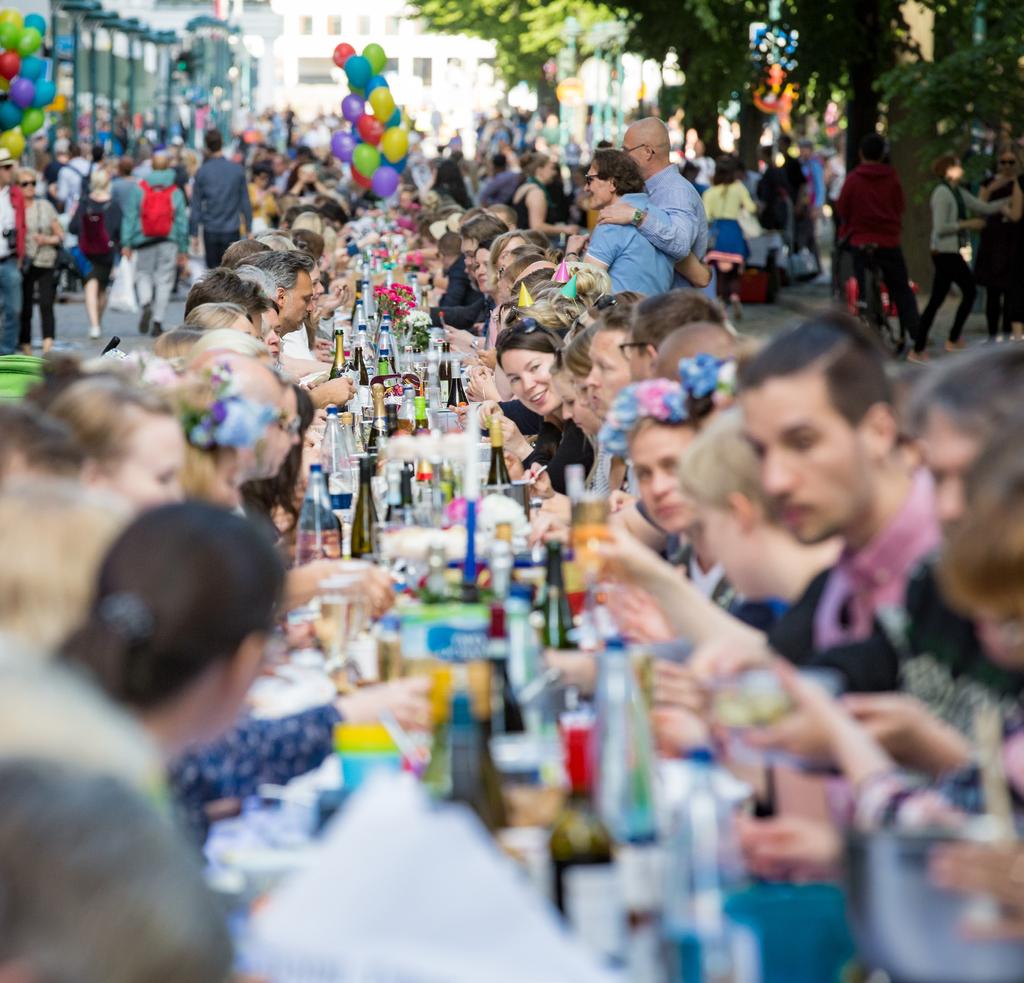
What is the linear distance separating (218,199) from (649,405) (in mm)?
15149

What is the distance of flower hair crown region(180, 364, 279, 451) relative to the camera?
4.36 metres

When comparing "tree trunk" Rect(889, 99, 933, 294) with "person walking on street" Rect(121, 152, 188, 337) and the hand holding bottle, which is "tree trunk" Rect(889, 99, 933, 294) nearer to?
"person walking on street" Rect(121, 152, 188, 337)

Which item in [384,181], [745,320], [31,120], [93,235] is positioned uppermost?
[31,120]

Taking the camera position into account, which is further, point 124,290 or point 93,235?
point 124,290

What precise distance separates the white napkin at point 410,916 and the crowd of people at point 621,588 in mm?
145

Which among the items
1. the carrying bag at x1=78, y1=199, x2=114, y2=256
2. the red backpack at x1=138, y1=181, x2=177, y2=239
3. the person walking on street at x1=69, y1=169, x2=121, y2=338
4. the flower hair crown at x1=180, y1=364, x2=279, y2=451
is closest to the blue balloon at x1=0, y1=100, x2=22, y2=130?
the person walking on street at x1=69, y1=169, x2=121, y2=338

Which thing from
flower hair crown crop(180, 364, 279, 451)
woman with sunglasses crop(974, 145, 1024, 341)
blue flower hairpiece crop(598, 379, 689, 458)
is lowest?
woman with sunglasses crop(974, 145, 1024, 341)

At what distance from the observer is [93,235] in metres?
17.9

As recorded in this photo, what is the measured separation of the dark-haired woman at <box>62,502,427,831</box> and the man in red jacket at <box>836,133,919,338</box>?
43.5 feet

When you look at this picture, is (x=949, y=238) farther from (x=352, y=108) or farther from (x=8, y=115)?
(x=8, y=115)

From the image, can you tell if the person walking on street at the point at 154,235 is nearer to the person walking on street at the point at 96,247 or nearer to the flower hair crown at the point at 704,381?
the person walking on street at the point at 96,247

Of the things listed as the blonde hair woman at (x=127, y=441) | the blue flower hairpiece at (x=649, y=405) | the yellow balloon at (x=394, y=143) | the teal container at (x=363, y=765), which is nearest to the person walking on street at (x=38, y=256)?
the yellow balloon at (x=394, y=143)

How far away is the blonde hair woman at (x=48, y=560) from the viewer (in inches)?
98.3

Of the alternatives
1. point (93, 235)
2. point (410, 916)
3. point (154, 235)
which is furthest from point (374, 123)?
point (410, 916)
